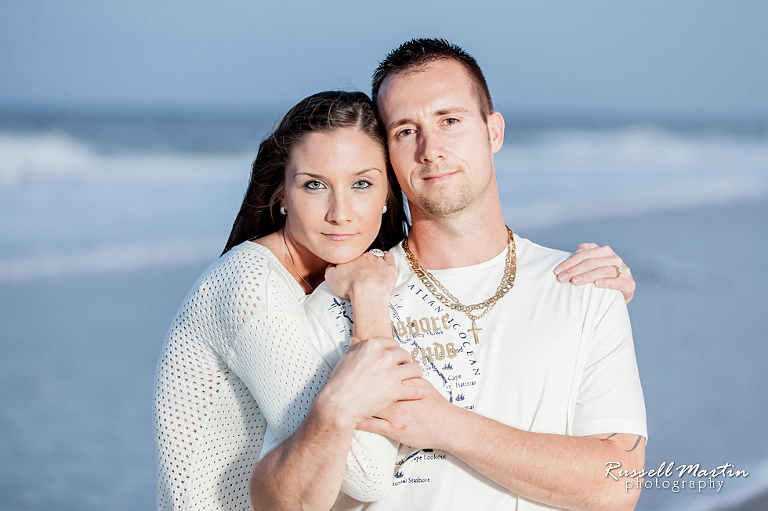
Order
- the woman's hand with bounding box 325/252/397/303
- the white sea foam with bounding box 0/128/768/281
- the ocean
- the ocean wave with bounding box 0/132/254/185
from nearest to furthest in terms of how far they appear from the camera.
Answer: the woman's hand with bounding box 325/252/397/303
the ocean
the white sea foam with bounding box 0/128/768/281
the ocean wave with bounding box 0/132/254/185

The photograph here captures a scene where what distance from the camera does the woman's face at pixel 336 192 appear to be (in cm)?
223

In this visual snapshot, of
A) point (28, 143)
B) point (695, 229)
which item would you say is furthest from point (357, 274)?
point (28, 143)

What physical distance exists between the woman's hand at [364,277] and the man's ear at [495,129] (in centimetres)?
63

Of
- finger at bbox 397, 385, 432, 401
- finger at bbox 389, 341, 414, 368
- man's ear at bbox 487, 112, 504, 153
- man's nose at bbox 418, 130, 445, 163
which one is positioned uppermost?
man's ear at bbox 487, 112, 504, 153

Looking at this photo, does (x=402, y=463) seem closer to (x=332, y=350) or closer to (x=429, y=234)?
(x=332, y=350)

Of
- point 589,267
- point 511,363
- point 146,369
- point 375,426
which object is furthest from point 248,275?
point 146,369

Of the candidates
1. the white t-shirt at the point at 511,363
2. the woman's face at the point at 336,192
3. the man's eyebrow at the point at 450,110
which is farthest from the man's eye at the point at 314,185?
the man's eyebrow at the point at 450,110

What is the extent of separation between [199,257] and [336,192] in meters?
5.93

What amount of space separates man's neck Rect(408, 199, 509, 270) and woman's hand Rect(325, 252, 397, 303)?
6.4 inches

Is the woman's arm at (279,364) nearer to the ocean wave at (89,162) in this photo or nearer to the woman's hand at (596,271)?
the woman's hand at (596,271)

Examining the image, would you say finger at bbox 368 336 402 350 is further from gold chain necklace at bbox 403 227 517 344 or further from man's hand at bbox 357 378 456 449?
gold chain necklace at bbox 403 227 517 344

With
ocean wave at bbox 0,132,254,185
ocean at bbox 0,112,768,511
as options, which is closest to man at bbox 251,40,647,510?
ocean at bbox 0,112,768,511

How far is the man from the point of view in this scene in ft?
6.19

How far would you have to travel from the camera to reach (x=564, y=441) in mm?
1932
